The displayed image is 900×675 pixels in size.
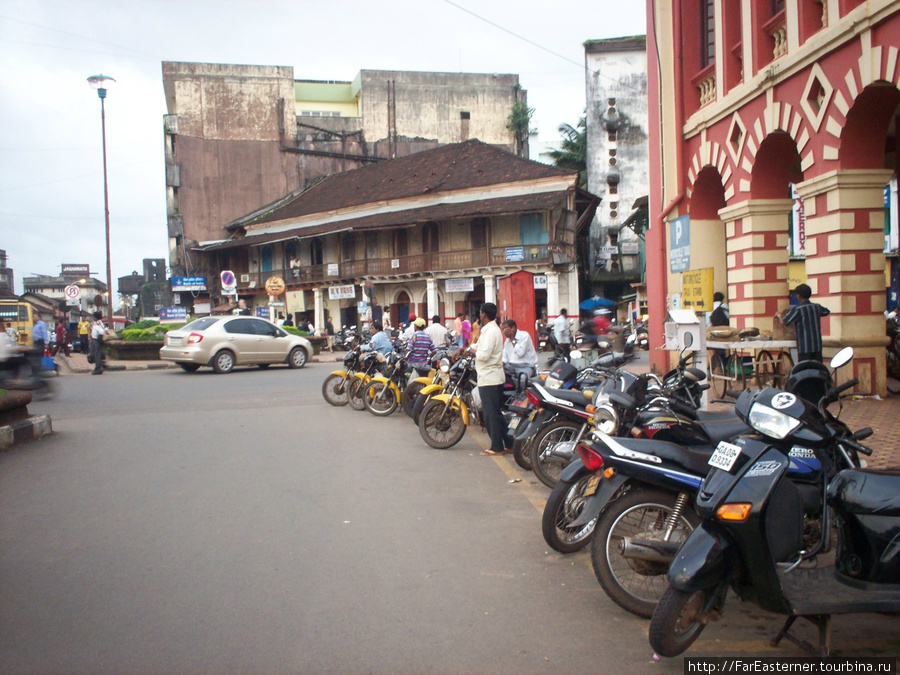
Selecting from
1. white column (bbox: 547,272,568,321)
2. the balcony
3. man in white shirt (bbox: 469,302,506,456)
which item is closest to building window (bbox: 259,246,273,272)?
the balcony

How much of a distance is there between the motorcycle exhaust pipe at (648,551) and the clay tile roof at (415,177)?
3622cm

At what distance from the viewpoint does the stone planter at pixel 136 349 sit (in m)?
25.1

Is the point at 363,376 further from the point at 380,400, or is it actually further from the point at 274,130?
the point at 274,130

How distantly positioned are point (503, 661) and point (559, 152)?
52814mm

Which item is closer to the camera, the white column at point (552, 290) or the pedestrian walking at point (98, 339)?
the pedestrian walking at point (98, 339)

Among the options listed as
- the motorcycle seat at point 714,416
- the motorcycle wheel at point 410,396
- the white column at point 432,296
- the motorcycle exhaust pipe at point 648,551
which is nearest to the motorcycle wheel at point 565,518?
the motorcycle seat at point 714,416

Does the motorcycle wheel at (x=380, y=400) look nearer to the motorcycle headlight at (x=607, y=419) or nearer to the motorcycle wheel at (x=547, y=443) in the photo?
the motorcycle wheel at (x=547, y=443)

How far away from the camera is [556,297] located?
130 feet

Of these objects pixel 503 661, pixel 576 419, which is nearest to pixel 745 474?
pixel 503 661

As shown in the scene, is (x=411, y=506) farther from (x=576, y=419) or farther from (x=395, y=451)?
(x=395, y=451)

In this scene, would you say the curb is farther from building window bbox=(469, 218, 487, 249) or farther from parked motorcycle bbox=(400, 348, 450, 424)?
building window bbox=(469, 218, 487, 249)

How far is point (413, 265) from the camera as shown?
139 ft

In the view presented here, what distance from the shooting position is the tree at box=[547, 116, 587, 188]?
5225 cm

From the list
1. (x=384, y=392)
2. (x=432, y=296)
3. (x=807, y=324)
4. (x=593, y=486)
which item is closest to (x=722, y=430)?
(x=593, y=486)
